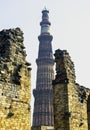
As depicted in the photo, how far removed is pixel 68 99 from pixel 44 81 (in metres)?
39.3

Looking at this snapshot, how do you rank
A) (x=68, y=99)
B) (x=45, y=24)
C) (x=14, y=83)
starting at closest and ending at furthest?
(x=14, y=83) < (x=68, y=99) < (x=45, y=24)

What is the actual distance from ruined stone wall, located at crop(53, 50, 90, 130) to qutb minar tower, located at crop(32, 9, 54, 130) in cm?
3168

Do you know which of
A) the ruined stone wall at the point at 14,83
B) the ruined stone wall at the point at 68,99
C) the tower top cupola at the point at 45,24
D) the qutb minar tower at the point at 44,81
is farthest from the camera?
the tower top cupola at the point at 45,24

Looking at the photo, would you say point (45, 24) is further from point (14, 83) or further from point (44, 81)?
point (14, 83)

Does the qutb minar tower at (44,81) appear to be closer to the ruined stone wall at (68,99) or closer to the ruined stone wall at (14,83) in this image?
the ruined stone wall at (68,99)

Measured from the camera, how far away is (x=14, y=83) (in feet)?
26.5

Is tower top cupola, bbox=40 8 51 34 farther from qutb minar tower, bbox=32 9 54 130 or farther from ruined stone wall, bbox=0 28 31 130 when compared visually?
ruined stone wall, bbox=0 28 31 130

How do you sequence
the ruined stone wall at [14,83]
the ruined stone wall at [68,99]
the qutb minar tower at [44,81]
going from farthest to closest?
the qutb minar tower at [44,81] < the ruined stone wall at [68,99] < the ruined stone wall at [14,83]

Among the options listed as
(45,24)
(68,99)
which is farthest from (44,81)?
(68,99)

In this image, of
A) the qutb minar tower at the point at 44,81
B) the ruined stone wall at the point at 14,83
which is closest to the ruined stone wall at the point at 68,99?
the ruined stone wall at the point at 14,83

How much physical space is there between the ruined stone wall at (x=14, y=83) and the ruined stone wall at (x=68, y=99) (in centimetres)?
183

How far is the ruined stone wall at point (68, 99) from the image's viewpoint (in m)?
9.74

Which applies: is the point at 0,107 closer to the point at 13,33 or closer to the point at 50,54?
the point at 13,33

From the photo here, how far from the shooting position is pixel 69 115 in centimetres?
962
